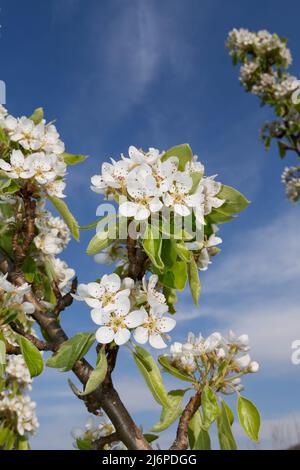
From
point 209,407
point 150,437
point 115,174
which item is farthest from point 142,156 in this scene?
point 150,437

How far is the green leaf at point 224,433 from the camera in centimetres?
177

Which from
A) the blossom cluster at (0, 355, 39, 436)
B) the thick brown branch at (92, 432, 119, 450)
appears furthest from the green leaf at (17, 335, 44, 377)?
the blossom cluster at (0, 355, 39, 436)

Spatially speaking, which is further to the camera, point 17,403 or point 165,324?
point 17,403

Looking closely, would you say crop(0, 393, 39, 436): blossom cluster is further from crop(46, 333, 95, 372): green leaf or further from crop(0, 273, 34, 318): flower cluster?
crop(46, 333, 95, 372): green leaf

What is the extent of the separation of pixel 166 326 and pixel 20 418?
3.51m

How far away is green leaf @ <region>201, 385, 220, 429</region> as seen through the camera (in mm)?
1722

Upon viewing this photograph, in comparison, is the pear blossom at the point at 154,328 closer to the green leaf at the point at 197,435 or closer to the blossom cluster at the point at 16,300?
the green leaf at the point at 197,435

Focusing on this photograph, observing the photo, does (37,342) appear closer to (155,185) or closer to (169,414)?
(169,414)

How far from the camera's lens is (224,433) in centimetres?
181

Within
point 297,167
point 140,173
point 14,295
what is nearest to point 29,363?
point 14,295

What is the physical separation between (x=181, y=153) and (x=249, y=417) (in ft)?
3.03

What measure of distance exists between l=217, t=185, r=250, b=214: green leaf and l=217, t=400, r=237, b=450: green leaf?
0.70 meters

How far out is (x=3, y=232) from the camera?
7.75 feet
